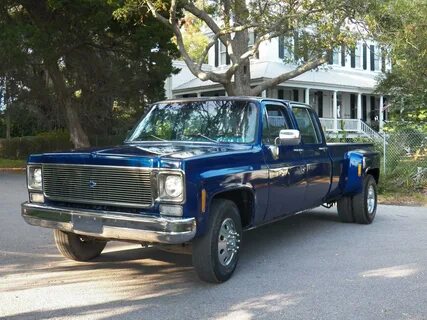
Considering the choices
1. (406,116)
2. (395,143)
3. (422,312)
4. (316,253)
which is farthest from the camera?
(406,116)

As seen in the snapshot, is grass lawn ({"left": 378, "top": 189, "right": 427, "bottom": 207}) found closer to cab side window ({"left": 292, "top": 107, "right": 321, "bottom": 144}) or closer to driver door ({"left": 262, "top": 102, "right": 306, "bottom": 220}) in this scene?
cab side window ({"left": 292, "top": 107, "right": 321, "bottom": 144})

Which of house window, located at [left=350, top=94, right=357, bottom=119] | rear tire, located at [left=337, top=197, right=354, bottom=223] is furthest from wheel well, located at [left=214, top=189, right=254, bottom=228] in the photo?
house window, located at [left=350, top=94, right=357, bottom=119]

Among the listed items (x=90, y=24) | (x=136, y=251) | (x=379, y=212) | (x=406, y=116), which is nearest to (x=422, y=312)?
(x=136, y=251)

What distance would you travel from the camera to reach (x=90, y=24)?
18328mm

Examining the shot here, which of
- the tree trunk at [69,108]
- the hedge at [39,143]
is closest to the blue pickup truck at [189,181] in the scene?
the tree trunk at [69,108]

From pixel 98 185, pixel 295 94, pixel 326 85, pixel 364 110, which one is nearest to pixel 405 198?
pixel 98 185

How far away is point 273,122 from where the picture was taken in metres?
6.85

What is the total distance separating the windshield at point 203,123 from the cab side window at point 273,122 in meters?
0.19

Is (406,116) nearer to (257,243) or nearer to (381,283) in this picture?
(257,243)

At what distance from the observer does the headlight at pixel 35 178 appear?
5866 millimetres

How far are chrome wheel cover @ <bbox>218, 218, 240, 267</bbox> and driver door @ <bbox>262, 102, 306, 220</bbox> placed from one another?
2.45ft

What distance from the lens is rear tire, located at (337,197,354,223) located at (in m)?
9.25

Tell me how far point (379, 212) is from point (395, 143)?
12.8ft

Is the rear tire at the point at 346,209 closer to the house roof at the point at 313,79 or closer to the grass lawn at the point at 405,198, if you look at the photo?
the grass lawn at the point at 405,198
